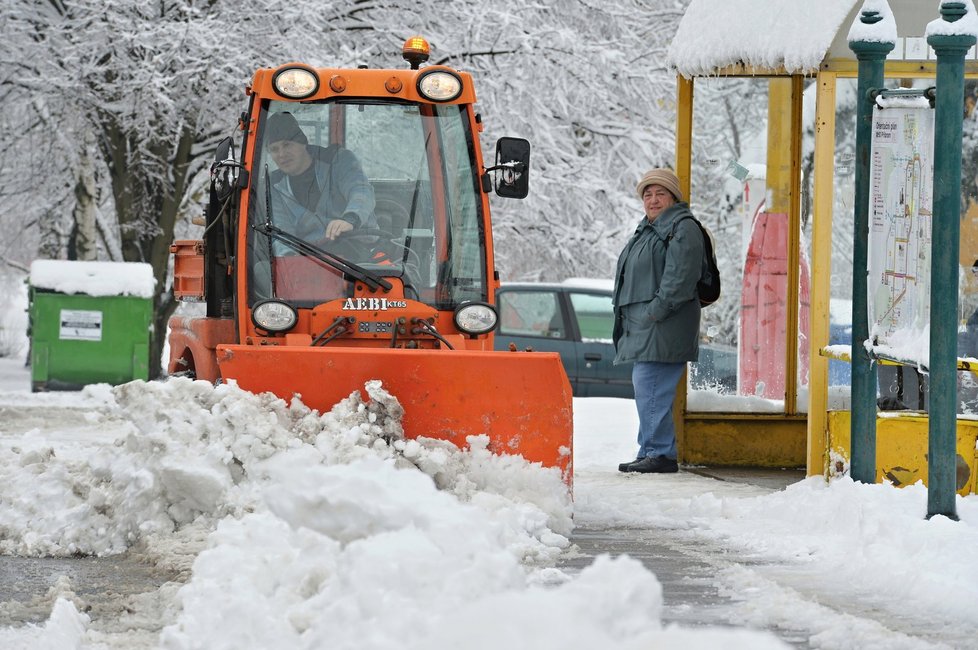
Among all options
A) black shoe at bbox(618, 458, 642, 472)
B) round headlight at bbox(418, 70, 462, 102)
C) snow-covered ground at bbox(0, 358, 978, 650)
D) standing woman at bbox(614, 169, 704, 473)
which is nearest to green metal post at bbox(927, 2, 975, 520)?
snow-covered ground at bbox(0, 358, 978, 650)

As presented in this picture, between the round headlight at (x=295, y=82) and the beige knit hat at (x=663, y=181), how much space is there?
232 centimetres

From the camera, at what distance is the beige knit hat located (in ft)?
29.5

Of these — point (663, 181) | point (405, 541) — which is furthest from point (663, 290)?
point (405, 541)

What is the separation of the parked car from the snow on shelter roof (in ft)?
14.8

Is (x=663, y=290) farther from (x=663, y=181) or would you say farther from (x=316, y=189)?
(x=316, y=189)

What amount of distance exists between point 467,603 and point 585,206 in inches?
598

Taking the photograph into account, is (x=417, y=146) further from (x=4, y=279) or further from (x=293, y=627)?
(x=4, y=279)

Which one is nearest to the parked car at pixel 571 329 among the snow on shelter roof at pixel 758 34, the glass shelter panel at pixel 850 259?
the glass shelter panel at pixel 850 259

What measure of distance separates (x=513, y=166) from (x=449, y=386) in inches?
61.0

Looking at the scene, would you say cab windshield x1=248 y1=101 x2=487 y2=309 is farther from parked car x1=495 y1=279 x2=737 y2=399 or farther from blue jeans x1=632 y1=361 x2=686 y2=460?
parked car x1=495 y1=279 x2=737 y2=399

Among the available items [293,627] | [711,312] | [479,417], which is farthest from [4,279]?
[293,627]

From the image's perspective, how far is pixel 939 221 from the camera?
567 centimetres

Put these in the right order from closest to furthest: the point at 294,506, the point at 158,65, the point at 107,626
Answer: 1. the point at 294,506
2. the point at 107,626
3. the point at 158,65

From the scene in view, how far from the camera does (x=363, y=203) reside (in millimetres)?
7441
